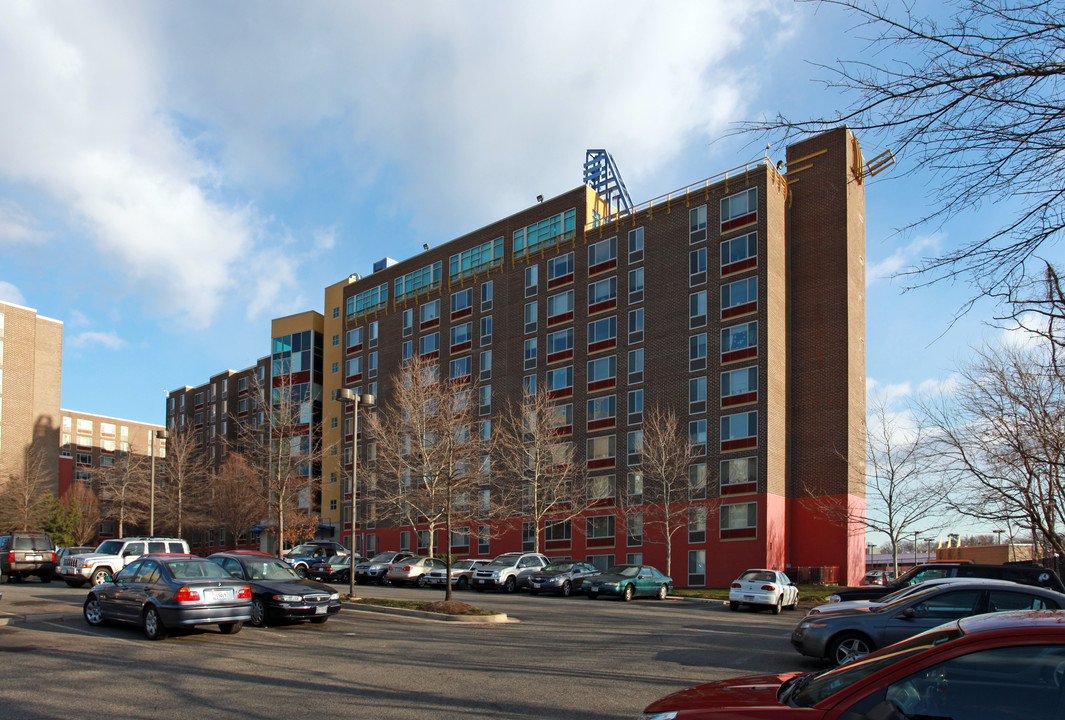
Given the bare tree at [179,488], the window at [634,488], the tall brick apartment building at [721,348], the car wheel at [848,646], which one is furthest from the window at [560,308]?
the car wheel at [848,646]

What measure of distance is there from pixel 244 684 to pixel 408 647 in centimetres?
436

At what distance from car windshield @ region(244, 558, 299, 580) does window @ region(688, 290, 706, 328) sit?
103ft

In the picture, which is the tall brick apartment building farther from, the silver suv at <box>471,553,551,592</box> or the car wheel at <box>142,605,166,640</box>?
the car wheel at <box>142,605,166,640</box>

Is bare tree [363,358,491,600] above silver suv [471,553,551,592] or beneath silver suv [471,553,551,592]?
above

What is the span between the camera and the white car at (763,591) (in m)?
26.6

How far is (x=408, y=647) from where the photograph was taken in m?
14.6

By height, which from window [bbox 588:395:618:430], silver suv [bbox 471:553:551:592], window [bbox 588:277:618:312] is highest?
window [bbox 588:277:618:312]

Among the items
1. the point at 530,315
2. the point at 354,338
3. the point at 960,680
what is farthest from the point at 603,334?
the point at 960,680

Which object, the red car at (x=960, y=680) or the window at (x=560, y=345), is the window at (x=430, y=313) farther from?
the red car at (x=960, y=680)

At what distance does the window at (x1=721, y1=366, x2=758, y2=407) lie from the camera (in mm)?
43094

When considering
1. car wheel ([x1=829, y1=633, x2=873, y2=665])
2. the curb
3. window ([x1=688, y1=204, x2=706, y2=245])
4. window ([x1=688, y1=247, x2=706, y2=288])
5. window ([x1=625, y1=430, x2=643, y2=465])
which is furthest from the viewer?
window ([x1=625, y1=430, x2=643, y2=465])

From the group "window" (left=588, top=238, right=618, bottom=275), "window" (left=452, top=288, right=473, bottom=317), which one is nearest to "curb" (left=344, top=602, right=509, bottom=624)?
"window" (left=588, top=238, right=618, bottom=275)

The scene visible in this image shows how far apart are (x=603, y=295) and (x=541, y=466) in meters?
11.8

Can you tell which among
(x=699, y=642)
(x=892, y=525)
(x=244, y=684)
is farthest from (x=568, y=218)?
(x=244, y=684)
